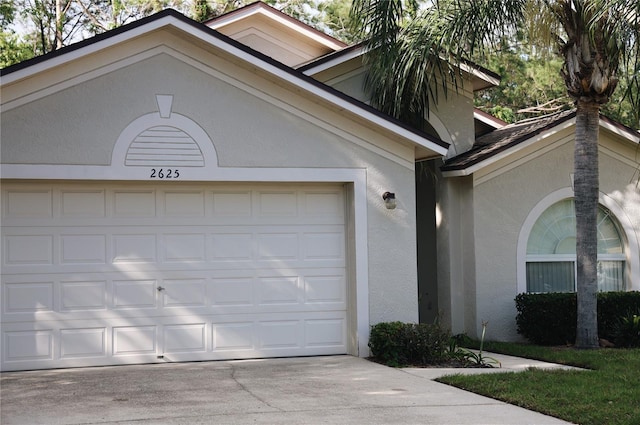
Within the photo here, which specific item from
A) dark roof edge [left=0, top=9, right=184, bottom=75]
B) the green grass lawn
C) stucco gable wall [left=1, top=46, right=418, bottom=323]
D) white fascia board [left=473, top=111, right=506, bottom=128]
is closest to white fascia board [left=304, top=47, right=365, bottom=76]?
stucco gable wall [left=1, top=46, right=418, bottom=323]

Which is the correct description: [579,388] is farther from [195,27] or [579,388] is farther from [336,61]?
[336,61]

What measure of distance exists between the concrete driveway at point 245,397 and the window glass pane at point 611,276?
5.54m

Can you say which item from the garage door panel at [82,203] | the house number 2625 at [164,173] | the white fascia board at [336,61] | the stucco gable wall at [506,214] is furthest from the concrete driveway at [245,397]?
the white fascia board at [336,61]

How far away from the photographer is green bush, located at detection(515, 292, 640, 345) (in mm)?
13719

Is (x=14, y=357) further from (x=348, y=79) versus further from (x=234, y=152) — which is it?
(x=348, y=79)

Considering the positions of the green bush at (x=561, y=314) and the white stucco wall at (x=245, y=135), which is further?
the green bush at (x=561, y=314)

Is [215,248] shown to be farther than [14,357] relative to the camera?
Yes

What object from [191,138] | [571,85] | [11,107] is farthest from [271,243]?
[571,85]

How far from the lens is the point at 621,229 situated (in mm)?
15070

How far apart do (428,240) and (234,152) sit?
6410mm

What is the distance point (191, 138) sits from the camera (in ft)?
38.3

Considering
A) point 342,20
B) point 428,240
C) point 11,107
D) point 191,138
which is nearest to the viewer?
point 11,107

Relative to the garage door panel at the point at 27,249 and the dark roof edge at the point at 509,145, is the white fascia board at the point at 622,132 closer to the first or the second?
the dark roof edge at the point at 509,145

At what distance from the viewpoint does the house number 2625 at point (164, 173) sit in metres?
11.5
